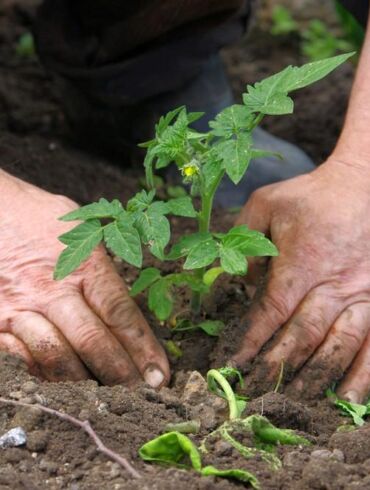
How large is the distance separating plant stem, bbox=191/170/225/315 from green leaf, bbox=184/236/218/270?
11cm

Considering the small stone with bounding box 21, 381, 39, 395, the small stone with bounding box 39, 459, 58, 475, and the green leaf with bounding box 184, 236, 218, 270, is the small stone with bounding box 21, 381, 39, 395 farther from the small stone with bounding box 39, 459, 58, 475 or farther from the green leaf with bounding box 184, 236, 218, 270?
the green leaf with bounding box 184, 236, 218, 270

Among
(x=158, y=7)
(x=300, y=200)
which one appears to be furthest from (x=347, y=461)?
(x=158, y=7)

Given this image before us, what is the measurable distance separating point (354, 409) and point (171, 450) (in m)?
0.50

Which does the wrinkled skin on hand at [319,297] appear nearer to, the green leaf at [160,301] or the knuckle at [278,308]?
the knuckle at [278,308]

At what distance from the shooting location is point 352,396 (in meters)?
2.09

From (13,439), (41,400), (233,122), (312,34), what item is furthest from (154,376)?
(312,34)

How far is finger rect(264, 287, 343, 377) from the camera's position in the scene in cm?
210

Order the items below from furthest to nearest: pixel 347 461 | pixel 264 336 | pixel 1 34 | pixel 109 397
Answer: pixel 1 34 < pixel 264 336 < pixel 109 397 < pixel 347 461

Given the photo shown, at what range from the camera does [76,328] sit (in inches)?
80.6

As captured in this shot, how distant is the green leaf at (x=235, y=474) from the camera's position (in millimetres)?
1609

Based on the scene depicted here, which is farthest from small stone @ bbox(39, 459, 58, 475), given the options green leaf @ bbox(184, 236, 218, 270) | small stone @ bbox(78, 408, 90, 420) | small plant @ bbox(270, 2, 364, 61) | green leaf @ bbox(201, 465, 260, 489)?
small plant @ bbox(270, 2, 364, 61)

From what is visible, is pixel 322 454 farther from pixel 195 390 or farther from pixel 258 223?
pixel 258 223

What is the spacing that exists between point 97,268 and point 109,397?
0.38 metres

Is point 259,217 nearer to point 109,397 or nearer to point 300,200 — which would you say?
point 300,200
